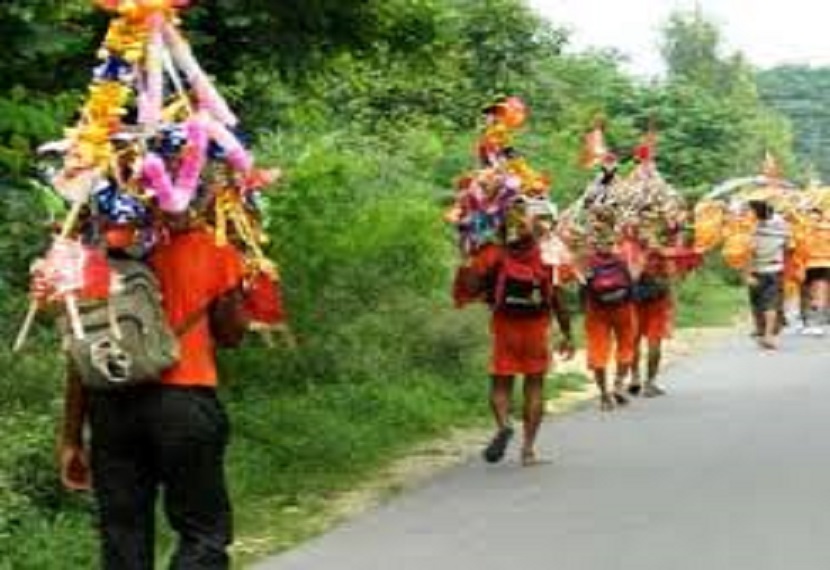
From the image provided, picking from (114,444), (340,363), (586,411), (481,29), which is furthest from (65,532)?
(481,29)

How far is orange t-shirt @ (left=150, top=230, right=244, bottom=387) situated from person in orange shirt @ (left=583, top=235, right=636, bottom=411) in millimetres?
9330

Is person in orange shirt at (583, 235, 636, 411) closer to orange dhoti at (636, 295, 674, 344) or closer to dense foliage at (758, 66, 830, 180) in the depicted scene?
orange dhoti at (636, 295, 674, 344)

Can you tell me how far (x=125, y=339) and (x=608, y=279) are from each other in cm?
980

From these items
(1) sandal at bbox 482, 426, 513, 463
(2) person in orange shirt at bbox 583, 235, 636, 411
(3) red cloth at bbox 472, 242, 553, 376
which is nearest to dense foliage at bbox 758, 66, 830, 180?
(2) person in orange shirt at bbox 583, 235, 636, 411

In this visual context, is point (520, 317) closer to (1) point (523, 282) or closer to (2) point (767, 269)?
(1) point (523, 282)

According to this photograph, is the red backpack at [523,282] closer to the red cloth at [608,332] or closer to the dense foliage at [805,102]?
the red cloth at [608,332]

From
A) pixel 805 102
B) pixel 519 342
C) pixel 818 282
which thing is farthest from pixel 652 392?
pixel 805 102

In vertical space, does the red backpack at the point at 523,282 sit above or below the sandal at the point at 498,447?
above

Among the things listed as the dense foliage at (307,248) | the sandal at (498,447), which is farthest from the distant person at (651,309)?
the sandal at (498,447)

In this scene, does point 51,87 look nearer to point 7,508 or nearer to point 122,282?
point 7,508

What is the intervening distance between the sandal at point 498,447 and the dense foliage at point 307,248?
737mm

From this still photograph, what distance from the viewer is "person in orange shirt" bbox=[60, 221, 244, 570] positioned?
19.4 ft

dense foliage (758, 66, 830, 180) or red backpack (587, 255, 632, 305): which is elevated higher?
dense foliage (758, 66, 830, 180)

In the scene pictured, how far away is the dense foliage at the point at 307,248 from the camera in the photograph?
7.98 metres
